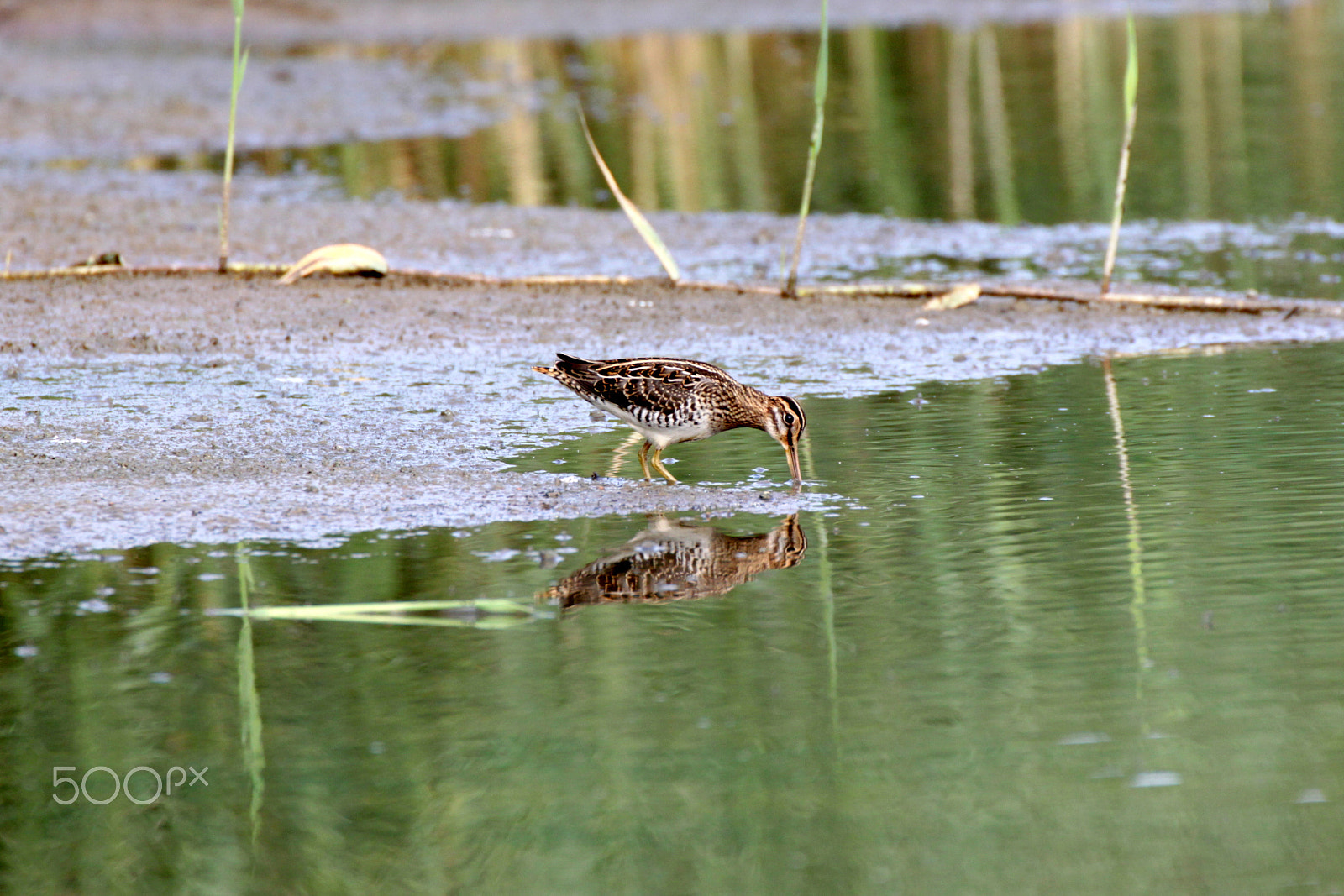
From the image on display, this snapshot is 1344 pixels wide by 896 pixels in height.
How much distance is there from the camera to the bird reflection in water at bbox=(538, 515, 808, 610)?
620 centimetres

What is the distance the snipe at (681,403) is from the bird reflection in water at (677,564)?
0.72m

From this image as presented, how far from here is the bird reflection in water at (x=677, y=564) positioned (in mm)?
6195

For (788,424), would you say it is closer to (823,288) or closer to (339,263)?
(823,288)

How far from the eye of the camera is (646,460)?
8047mm

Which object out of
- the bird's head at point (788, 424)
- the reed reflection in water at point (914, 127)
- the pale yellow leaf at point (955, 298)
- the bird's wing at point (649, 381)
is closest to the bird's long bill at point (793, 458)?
the bird's head at point (788, 424)

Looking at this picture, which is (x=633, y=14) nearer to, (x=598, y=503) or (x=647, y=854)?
(x=598, y=503)

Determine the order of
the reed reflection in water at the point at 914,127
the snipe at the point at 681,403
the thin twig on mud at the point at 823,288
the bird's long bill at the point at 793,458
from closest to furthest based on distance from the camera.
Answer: the bird's long bill at the point at 793,458 → the snipe at the point at 681,403 → the thin twig on mud at the point at 823,288 → the reed reflection in water at the point at 914,127

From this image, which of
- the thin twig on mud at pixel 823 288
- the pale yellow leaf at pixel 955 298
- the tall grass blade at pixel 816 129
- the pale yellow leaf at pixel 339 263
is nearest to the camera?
the tall grass blade at pixel 816 129

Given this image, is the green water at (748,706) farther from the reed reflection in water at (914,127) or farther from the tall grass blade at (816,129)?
the reed reflection in water at (914,127)

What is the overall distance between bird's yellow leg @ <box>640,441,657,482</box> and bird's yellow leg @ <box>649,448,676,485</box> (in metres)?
0.04
